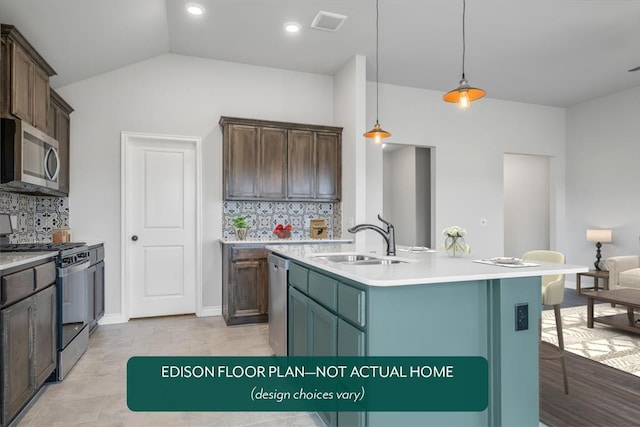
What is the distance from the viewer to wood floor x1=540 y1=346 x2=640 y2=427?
2238 mm

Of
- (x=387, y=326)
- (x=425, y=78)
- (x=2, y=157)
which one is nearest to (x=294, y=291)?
(x=387, y=326)

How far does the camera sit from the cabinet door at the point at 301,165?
4.59 m

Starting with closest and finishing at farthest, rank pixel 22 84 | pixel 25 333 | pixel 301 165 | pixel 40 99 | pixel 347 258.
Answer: pixel 25 333 < pixel 347 258 < pixel 22 84 < pixel 40 99 < pixel 301 165

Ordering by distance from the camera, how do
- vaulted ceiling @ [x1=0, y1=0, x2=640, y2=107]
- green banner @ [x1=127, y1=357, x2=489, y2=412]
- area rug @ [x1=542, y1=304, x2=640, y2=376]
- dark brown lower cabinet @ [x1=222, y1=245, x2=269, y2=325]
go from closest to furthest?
green banner @ [x1=127, y1=357, x2=489, y2=412]
area rug @ [x1=542, y1=304, x2=640, y2=376]
vaulted ceiling @ [x1=0, y1=0, x2=640, y2=107]
dark brown lower cabinet @ [x1=222, y1=245, x2=269, y2=325]

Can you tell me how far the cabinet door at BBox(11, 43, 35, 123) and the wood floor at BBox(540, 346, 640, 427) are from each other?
3999 millimetres

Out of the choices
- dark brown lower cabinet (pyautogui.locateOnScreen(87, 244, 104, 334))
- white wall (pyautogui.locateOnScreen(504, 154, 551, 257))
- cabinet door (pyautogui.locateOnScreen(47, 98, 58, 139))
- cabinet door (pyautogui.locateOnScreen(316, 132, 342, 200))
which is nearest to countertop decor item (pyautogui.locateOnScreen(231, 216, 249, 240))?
cabinet door (pyautogui.locateOnScreen(316, 132, 342, 200))

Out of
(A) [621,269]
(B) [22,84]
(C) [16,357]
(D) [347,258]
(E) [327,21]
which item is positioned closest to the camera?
(C) [16,357]

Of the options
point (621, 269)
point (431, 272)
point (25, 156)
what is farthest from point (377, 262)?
point (621, 269)

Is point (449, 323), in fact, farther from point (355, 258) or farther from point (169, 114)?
point (169, 114)

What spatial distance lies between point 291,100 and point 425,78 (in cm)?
188

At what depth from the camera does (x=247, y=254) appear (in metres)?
4.14

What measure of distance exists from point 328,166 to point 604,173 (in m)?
4.53

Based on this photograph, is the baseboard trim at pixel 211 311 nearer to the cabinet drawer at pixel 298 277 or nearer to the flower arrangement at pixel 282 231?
the flower arrangement at pixel 282 231

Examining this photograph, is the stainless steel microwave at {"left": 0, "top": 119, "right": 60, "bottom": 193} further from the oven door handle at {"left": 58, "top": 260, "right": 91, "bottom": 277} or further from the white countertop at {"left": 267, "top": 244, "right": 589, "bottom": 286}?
the white countertop at {"left": 267, "top": 244, "right": 589, "bottom": 286}
